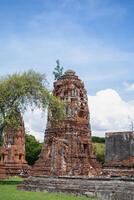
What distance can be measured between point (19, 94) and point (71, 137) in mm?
6916

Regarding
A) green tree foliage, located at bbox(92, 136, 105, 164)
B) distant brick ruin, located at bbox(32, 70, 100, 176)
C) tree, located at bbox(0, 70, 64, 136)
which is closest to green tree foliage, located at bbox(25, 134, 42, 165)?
green tree foliage, located at bbox(92, 136, 105, 164)

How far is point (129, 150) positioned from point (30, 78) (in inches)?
283

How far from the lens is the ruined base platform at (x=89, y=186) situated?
560 inches

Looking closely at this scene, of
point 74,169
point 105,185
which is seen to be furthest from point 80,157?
point 105,185

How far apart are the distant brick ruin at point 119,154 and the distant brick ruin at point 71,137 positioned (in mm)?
4192

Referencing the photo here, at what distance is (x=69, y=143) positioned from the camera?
28.2 metres

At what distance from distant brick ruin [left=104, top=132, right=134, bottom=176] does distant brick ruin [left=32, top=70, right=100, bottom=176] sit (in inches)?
165

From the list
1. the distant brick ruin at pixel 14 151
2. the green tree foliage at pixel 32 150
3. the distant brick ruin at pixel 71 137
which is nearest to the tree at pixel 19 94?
the distant brick ruin at pixel 71 137

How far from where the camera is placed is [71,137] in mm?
28453

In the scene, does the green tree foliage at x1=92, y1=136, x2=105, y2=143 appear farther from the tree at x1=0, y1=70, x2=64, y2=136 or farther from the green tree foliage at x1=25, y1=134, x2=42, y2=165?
the tree at x1=0, y1=70, x2=64, y2=136

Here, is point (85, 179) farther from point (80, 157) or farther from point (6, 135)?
point (6, 135)

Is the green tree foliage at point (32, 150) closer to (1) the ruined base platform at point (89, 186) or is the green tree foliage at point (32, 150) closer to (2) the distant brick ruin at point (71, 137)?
(2) the distant brick ruin at point (71, 137)

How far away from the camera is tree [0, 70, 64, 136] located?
23.1 meters

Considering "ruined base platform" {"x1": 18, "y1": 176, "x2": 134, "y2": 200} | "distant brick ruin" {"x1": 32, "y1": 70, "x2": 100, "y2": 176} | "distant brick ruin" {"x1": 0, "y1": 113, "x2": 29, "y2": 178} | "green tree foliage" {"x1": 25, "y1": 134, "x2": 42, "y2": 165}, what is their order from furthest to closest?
"green tree foliage" {"x1": 25, "y1": 134, "x2": 42, "y2": 165} < "distant brick ruin" {"x1": 0, "y1": 113, "x2": 29, "y2": 178} < "distant brick ruin" {"x1": 32, "y1": 70, "x2": 100, "y2": 176} < "ruined base platform" {"x1": 18, "y1": 176, "x2": 134, "y2": 200}
